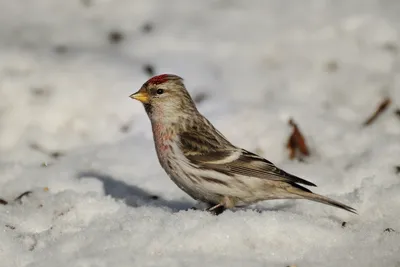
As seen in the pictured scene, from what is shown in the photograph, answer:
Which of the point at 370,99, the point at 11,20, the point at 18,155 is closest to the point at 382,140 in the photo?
the point at 370,99

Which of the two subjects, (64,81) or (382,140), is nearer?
(382,140)

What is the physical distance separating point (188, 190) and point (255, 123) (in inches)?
59.6

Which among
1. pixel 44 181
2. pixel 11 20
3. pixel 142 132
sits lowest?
pixel 44 181

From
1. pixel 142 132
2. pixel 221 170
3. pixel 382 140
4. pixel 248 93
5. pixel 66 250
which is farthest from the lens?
pixel 248 93

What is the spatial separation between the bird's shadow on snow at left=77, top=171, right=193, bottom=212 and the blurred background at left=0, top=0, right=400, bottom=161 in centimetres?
63

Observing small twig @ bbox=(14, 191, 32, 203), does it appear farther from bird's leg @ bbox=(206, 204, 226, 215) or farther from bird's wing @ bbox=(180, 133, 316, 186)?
bird's leg @ bbox=(206, 204, 226, 215)

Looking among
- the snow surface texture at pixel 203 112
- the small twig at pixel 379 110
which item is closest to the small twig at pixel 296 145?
the snow surface texture at pixel 203 112

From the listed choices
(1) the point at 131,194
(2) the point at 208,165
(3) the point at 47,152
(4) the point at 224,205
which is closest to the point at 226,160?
(2) the point at 208,165

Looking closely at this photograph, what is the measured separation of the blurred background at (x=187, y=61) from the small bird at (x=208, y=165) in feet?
3.89

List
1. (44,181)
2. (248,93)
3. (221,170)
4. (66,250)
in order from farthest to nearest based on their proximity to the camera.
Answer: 1. (248,93)
2. (44,181)
3. (221,170)
4. (66,250)

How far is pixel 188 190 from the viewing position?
4.27m

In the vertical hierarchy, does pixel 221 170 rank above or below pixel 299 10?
below

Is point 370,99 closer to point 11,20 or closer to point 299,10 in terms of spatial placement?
point 299,10

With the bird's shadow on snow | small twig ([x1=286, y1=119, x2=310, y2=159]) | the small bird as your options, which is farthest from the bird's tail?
small twig ([x1=286, y1=119, x2=310, y2=159])
